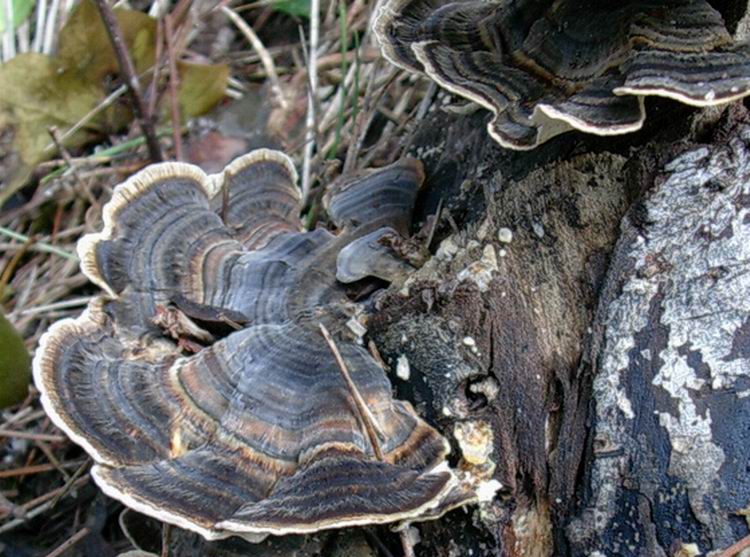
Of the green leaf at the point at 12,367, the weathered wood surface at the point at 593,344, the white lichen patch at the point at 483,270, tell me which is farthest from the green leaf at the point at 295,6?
the white lichen patch at the point at 483,270

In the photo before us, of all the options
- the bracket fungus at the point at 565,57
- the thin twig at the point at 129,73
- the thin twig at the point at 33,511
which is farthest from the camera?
the thin twig at the point at 129,73

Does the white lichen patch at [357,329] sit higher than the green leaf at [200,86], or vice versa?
the green leaf at [200,86]

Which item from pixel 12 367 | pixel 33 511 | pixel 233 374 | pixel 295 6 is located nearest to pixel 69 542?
pixel 33 511

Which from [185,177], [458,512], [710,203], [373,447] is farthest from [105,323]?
[710,203]

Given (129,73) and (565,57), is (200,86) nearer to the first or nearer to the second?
(129,73)

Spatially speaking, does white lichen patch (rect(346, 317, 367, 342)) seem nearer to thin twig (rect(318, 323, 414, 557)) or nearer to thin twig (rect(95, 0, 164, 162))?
thin twig (rect(318, 323, 414, 557))

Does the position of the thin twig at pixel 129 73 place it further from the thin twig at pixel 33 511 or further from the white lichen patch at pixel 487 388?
the white lichen patch at pixel 487 388
